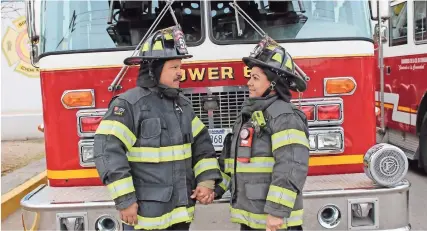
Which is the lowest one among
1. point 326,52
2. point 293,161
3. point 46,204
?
point 46,204

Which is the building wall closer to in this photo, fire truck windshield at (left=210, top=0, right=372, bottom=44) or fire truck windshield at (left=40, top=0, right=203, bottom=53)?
fire truck windshield at (left=40, top=0, right=203, bottom=53)

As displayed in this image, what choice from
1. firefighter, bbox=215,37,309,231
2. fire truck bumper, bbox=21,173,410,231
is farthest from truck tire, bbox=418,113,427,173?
firefighter, bbox=215,37,309,231

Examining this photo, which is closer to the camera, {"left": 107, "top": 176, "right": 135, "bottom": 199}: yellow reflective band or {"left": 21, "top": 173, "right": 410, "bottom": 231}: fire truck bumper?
{"left": 107, "top": 176, "right": 135, "bottom": 199}: yellow reflective band

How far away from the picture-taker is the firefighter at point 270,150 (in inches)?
102

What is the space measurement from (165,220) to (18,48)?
347 inches

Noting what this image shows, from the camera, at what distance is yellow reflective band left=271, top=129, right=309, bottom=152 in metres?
2.60

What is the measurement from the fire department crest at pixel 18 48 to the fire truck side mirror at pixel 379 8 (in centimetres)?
794

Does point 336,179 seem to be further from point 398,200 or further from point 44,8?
point 44,8

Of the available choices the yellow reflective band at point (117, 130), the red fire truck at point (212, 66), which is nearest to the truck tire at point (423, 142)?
the red fire truck at point (212, 66)

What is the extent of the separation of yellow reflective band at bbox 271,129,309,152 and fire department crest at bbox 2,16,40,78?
8618 millimetres

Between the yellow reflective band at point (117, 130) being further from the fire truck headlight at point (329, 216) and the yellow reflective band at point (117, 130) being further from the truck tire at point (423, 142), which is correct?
the truck tire at point (423, 142)

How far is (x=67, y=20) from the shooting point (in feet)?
12.5

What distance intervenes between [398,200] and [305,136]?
113 centimetres

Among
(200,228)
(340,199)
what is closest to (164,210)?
(200,228)
